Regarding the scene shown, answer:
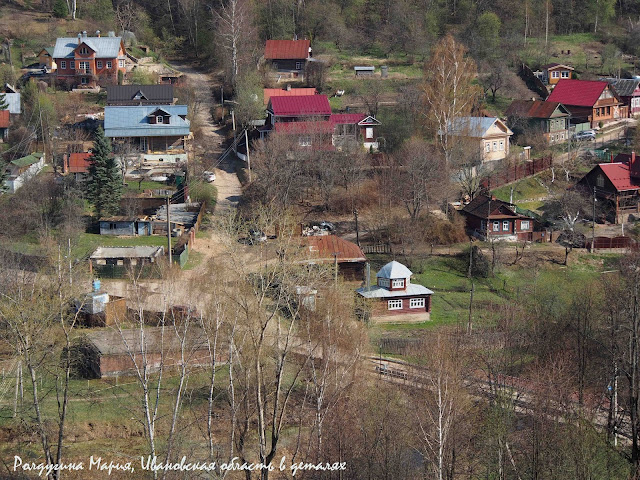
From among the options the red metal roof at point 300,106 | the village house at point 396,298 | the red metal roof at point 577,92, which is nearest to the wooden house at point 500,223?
the village house at point 396,298

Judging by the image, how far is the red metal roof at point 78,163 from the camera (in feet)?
127

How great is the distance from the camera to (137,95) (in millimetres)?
45188

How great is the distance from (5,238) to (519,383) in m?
17.9

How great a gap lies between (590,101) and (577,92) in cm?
122

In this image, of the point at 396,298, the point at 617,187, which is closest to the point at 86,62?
the point at 396,298

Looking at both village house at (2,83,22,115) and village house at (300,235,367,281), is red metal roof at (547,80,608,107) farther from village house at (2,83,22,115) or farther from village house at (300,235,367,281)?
village house at (2,83,22,115)

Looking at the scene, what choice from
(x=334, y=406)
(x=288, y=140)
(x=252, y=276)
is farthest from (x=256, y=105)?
(x=334, y=406)

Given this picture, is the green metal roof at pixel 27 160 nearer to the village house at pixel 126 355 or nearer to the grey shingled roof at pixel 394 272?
the village house at pixel 126 355

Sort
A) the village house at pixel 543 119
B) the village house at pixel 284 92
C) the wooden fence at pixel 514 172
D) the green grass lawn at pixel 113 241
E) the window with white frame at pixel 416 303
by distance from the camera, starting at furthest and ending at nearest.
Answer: the village house at pixel 284 92 → the village house at pixel 543 119 → the wooden fence at pixel 514 172 → the green grass lawn at pixel 113 241 → the window with white frame at pixel 416 303

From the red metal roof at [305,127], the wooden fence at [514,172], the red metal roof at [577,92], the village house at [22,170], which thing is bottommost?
the wooden fence at [514,172]

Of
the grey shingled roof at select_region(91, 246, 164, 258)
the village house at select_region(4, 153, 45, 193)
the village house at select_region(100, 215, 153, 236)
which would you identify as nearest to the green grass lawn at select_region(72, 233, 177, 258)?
the village house at select_region(100, 215, 153, 236)

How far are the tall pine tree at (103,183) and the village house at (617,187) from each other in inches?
725

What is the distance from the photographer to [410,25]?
184 feet

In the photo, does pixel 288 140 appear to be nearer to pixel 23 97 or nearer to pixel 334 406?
pixel 23 97
